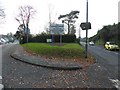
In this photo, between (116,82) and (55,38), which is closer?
(116,82)

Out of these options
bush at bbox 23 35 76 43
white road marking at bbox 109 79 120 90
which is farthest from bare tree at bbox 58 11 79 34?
white road marking at bbox 109 79 120 90

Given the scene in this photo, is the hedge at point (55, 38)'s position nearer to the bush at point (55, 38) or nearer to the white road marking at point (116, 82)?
the bush at point (55, 38)

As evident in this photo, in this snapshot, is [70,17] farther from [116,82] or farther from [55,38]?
[116,82]

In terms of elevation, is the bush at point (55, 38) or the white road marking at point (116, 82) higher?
the bush at point (55, 38)

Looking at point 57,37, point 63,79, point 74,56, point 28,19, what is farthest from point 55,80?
point 28,19

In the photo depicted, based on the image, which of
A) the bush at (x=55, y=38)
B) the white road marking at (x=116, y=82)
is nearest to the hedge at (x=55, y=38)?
the bush at (x=55, y=38)

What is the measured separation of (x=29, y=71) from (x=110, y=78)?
3974 mm

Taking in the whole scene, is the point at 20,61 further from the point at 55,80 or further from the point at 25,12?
the point at 25,12

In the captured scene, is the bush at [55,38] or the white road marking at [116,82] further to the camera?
the bush at [55,38]

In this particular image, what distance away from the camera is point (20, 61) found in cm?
1517

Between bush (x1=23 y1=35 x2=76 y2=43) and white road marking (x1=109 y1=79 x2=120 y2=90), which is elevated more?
bush (x1=23 y1=35 x2=76 y2=43)

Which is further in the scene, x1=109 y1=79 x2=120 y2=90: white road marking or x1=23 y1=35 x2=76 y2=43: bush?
x1=23 y1=35 x2=76 y2=43: bush

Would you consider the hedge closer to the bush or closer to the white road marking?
the bush

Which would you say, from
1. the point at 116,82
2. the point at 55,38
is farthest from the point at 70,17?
the point at 116,82
